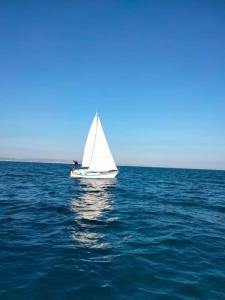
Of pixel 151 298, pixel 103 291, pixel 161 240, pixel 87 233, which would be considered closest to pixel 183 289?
pixel 151 298

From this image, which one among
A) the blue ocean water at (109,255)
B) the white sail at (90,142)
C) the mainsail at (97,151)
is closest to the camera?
the blue ocean water at (109,255)

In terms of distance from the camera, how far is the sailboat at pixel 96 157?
47.0 metres

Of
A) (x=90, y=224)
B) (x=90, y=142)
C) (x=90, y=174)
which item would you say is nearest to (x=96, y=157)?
(x=90, y=142)

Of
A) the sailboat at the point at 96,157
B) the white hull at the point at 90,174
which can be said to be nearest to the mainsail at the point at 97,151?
the sailboat at the point at 96,157

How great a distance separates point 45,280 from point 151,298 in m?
2.61

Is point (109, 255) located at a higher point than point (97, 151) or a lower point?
lower

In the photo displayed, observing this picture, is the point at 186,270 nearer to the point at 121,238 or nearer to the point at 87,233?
the point at 121,238

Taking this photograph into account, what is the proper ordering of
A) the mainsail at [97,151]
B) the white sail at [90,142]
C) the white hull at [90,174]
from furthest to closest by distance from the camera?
the white hull at [90,174], the white sail at [90,142], the mainsail at [97,151]

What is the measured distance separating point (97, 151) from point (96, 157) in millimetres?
955

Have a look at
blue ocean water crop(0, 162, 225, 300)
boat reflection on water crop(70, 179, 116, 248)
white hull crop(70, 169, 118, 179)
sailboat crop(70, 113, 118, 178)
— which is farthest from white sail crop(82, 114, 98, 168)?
blue ocean water crop(0, 162, 225, 300)

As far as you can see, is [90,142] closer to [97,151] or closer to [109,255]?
[97,151]

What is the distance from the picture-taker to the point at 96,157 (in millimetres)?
47156

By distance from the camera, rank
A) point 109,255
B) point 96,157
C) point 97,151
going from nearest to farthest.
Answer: point 109,255
point 97,151
point 96,157

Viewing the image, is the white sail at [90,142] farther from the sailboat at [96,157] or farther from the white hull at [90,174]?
the white hull at [90,174]
